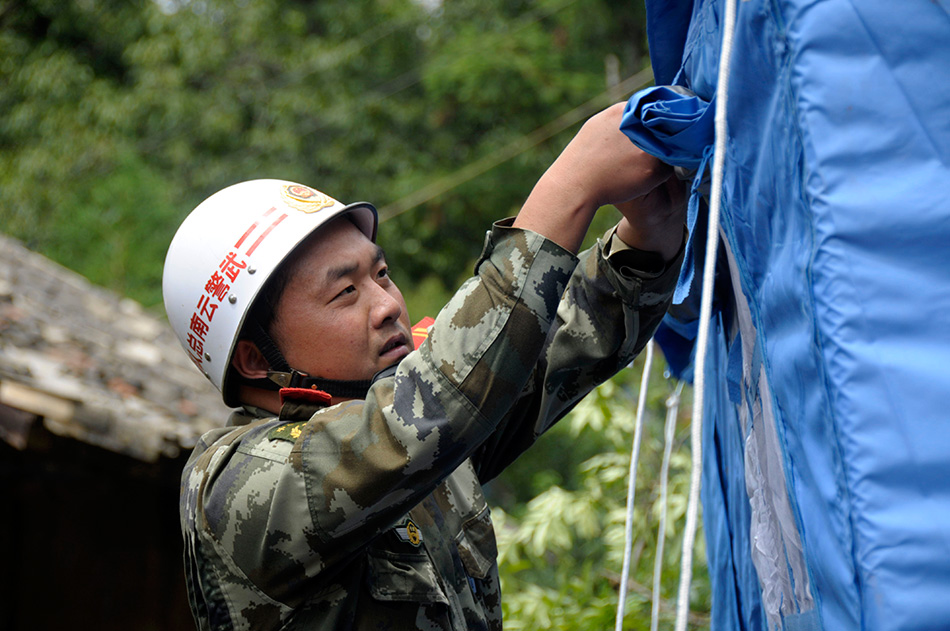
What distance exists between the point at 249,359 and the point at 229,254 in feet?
0.75

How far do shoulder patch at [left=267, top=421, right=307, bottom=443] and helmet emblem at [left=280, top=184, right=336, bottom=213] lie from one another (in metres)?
0.52

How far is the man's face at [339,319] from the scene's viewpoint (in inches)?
68.2

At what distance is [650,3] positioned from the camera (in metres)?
1.47

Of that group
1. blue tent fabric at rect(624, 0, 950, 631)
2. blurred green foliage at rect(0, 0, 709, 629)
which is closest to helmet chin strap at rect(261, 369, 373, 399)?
blue tent fabric at rect(624, 0, 950, 631)

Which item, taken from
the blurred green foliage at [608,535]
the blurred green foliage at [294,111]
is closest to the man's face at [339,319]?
the blurred green foliage at [608,535]

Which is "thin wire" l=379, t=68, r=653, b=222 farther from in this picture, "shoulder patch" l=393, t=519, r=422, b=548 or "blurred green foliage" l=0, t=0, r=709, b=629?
"shoulder patch" l=393, t=519, r=422, b=548

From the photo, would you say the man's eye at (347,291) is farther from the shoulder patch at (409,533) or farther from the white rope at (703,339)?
the white rope at (703,339)

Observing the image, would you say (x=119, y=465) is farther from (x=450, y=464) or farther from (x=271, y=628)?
(x=450, y=464)

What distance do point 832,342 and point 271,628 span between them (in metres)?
1.15

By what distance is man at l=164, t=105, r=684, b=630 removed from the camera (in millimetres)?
1344

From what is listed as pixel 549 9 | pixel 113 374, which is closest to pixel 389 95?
pixel 549 9

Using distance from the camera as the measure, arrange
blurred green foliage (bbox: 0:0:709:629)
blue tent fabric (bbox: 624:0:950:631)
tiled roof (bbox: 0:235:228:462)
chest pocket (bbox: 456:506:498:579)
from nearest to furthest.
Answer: blue tent fabric (bbox: 624:0:950:631) < chest pocket (bbox: 456:506:498:579) < tiled roof (bbox: 0:235:228:462) < blurred green foliage (bbox: 0:0:709:629)

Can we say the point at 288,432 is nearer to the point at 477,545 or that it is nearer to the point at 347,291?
the point at 347,291

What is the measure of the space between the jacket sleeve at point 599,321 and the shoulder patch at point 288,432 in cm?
45
